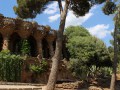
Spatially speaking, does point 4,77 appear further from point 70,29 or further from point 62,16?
point 70,29

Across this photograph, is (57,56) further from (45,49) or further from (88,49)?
(45,49)

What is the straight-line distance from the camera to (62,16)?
2294cm

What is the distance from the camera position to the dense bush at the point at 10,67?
28.4 meters

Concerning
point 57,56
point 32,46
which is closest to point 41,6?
point 57,56

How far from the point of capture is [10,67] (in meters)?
29.0

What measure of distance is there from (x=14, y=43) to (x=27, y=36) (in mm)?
1944

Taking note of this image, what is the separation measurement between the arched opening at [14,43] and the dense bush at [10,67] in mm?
6807

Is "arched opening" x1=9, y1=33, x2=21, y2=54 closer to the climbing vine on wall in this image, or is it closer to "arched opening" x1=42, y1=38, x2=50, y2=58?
the climbing vine on wall

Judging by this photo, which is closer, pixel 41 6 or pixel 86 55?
pixel 41 6

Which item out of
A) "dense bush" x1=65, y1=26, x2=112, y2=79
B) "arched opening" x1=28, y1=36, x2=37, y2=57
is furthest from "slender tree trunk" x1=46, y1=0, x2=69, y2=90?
"arched opening" x1=28, y1=36, x2=37, y2=57

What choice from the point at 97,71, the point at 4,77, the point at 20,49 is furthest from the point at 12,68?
the point at 97,71

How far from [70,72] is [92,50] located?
4.51m

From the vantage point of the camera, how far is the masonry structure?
34.3 meters

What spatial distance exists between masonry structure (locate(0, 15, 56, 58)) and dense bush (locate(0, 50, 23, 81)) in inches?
148
